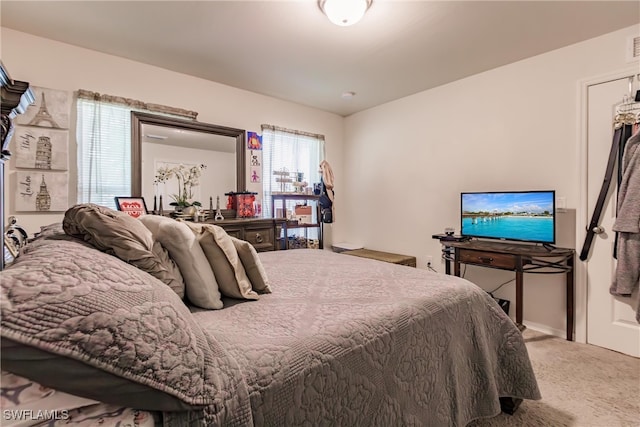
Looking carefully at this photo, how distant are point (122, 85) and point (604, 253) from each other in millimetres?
4752

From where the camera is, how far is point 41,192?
2.51m

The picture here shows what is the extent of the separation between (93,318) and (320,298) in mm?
906

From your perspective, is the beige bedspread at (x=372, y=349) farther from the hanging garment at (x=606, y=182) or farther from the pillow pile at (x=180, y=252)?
the hanging garment at (x=606, y=182)

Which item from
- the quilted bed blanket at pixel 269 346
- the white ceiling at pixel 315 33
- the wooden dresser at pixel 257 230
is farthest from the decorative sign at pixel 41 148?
the quilted bed blanket at pixel 269 346

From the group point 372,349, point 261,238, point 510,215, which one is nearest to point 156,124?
point 261,238

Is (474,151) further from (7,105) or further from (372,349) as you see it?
(7,105)

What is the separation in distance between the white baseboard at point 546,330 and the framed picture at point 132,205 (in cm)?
400

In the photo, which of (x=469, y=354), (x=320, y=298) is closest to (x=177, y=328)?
(x=320, y=298)

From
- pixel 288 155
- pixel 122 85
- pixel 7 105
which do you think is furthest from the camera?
pixel 288 155

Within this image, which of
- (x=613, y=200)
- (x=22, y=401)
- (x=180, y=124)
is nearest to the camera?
(x=22, y=401)

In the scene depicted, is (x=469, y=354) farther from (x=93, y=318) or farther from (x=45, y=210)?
(x=45, y=210)

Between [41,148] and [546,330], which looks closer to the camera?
[41,148]

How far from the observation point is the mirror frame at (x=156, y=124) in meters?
2.93

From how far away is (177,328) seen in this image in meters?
0.68
